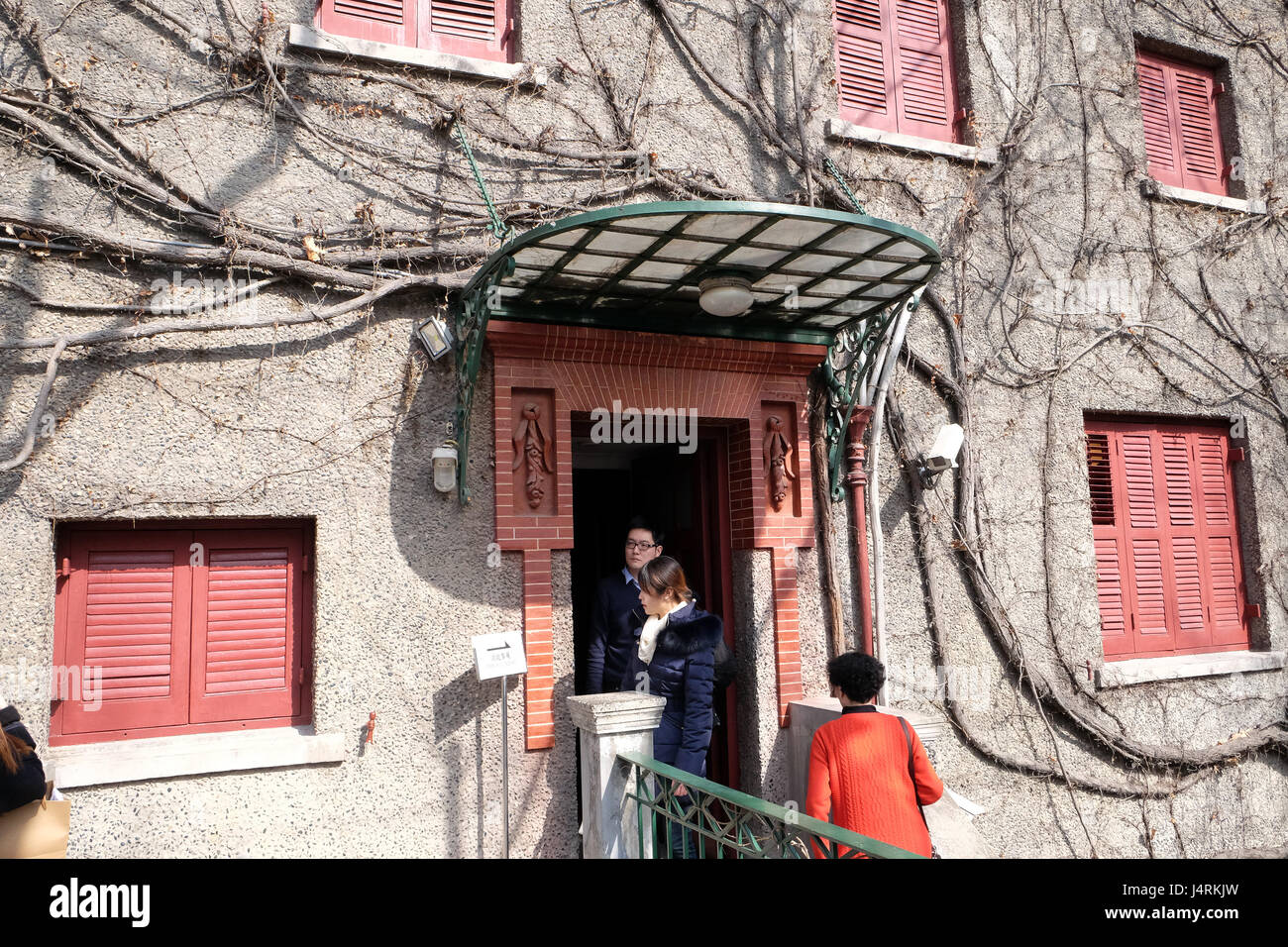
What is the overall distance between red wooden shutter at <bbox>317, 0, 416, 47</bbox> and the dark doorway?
2.51 meters

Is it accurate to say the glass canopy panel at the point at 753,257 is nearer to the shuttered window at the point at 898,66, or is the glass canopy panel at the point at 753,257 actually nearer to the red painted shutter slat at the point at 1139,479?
the shuttered window at the point at 898,66

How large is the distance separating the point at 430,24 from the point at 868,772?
481 centimetres

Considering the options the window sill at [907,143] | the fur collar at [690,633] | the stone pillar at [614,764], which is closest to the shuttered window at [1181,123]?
the window sill at [907,143]

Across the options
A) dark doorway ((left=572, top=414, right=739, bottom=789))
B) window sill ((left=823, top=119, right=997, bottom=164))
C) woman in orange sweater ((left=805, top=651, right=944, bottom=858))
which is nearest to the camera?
woman in orange sweater ((left=805, top=651, right=944, bottom=858))

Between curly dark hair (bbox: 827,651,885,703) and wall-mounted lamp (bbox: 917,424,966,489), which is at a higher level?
wall-mounted lamp (bbox: 917,424,966,489)

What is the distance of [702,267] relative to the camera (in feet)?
15.3

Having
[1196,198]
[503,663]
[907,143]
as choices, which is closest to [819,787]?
[503,663]

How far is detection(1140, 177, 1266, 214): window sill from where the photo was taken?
7.08m

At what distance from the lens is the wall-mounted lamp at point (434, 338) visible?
15.8 ft

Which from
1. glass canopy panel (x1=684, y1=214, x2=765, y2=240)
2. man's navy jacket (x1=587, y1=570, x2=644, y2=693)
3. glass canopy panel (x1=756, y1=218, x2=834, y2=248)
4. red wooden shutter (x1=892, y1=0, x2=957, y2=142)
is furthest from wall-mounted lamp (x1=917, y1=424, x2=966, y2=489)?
red wooden shutter (x1=892, y1=0, x2=957, y2=142)

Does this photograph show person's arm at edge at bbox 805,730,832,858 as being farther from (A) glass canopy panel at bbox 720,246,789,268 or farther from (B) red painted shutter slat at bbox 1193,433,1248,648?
(B) red painted shutter slat at bbox 1193,433,1248,648

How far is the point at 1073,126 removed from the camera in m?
6.96

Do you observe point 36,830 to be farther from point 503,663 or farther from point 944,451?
point 944,451
